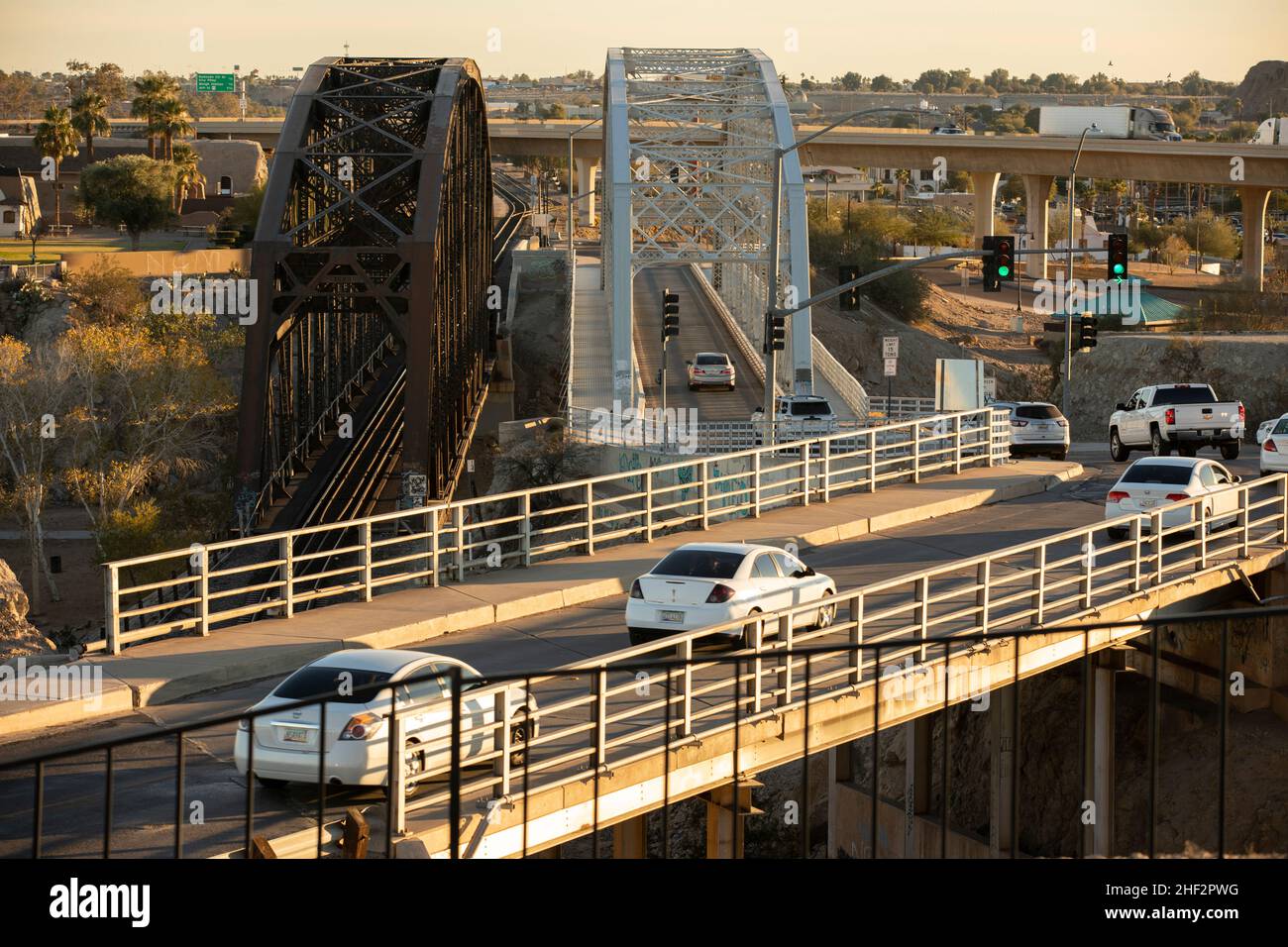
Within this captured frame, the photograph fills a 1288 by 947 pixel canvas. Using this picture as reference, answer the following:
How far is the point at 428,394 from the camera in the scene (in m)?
40.2

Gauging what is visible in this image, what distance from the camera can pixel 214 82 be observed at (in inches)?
7549

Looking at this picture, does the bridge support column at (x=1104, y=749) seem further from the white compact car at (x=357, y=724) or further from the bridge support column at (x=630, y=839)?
the white compact car at (x=357, y=724)

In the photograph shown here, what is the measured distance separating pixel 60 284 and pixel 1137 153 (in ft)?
225

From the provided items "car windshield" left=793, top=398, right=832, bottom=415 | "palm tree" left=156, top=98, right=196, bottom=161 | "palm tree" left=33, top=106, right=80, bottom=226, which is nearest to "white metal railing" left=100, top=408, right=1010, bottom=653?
"car windshield" left=793, top=398, right=832, bottom=415

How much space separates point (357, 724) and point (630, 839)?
22.7 feet

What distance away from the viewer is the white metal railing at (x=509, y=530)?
72.2ft

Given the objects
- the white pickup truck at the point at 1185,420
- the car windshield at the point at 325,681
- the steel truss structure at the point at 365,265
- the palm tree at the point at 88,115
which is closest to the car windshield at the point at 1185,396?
the white pickup truck at the point at 1185,420

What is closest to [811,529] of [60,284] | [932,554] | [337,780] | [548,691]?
[932,554]

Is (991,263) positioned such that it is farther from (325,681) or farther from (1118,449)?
(325,681)

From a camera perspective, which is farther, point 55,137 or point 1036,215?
point 1036,215

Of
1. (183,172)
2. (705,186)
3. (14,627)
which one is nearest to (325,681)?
(14,627)

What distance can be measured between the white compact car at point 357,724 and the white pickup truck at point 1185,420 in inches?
1125

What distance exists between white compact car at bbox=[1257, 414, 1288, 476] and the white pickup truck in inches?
105
